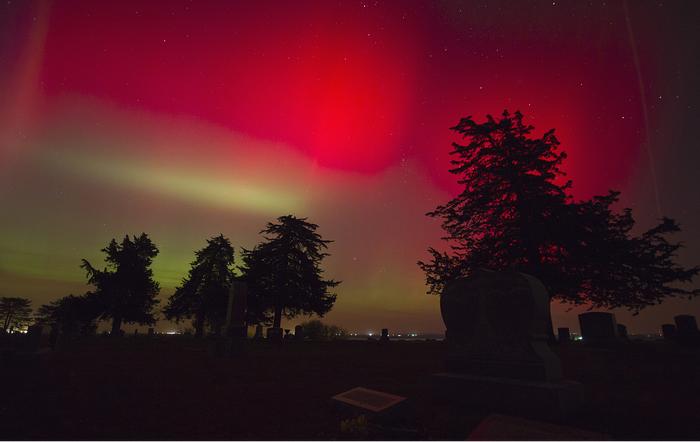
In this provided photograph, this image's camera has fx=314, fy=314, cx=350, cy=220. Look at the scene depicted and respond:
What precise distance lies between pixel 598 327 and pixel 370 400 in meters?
18.2

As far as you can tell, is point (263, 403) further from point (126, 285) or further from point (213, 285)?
point (126, 285)

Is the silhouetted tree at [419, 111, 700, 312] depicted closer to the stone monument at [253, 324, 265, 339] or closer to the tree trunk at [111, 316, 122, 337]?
the stone monument at [253, 324, 265, 339]

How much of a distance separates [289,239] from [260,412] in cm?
2369

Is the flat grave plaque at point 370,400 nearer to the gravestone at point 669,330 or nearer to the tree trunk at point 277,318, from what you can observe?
the tree trunk at point 277,318

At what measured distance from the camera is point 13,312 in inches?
3479

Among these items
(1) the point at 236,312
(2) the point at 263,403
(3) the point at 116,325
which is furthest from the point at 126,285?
(2) the point at 263,403

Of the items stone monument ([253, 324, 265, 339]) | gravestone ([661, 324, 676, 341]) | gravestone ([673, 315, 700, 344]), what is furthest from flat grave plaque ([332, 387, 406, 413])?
gravestone ([661, 324, 676, 341])

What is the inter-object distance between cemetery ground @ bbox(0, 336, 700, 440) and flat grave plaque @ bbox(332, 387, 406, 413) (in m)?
0.25

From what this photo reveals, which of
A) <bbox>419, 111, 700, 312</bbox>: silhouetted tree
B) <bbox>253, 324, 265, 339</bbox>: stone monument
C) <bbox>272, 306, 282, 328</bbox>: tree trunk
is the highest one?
<bbox>419, 111, 700, 312</bbox>: silhouetted tree

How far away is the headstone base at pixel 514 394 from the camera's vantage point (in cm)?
506

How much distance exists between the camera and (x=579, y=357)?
39.4 ft

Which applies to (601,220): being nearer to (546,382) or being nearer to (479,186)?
(479,186)

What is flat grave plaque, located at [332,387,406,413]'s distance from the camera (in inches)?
181

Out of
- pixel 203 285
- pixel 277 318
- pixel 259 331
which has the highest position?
pixel 203 285
